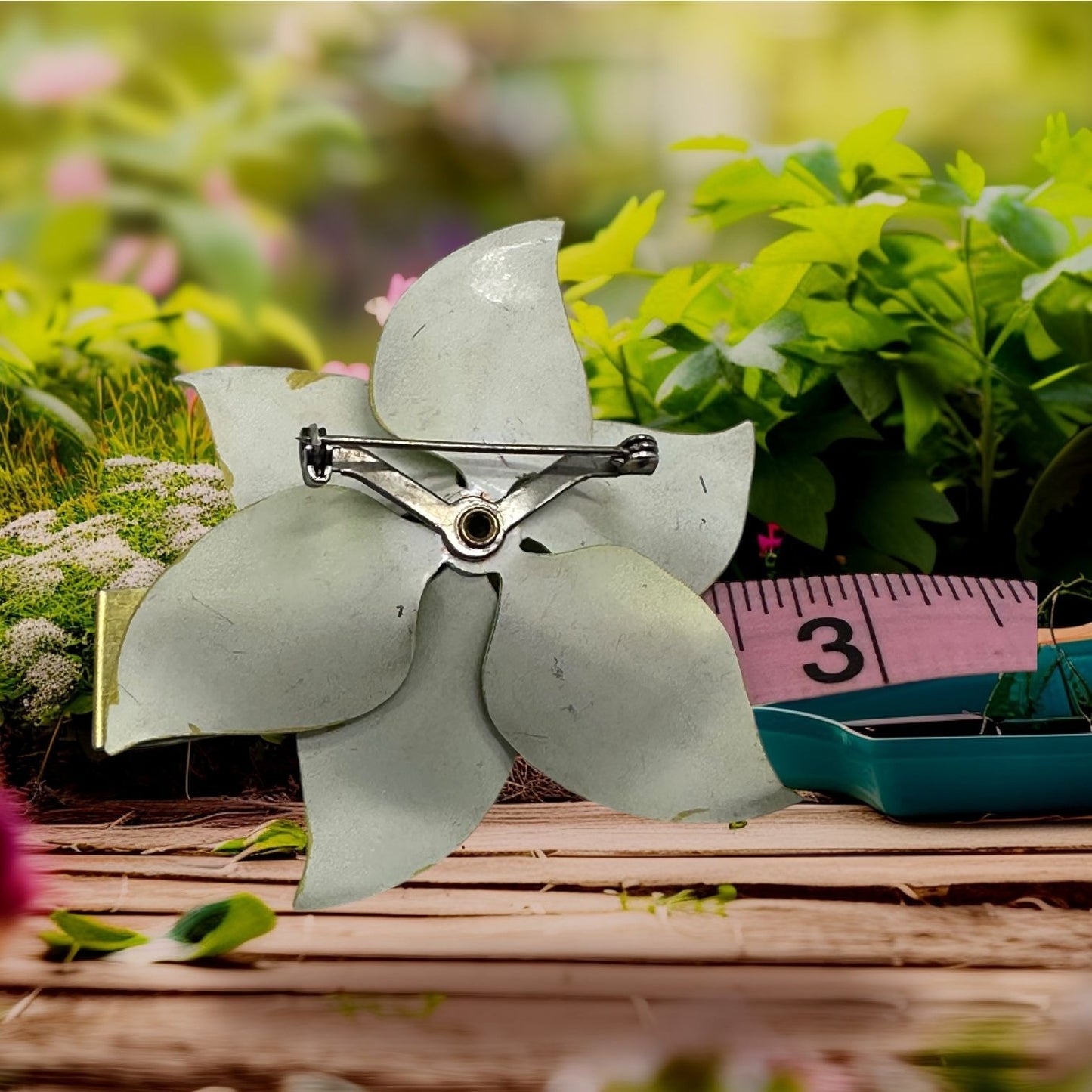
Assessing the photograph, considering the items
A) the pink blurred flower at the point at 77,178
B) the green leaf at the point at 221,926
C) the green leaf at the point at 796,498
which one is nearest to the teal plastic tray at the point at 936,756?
the green leaf at the point at 796,498

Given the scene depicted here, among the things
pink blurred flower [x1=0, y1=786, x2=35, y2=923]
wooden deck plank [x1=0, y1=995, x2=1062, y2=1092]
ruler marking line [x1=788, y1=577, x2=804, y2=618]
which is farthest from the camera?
ruler marking line [x1=788, y1=577, x2=804, y2=618]

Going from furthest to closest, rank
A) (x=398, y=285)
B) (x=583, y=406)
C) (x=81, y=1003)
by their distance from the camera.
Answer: (x=398, y=285) → (x=583, y=406) → (x=81, y=1003)

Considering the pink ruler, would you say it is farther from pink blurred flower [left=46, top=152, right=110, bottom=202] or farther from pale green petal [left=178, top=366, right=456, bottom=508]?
pink blurred flower [left=46, top=152, right=110, bottom=202]

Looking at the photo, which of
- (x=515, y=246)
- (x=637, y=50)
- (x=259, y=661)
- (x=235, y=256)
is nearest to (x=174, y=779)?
(x=259, y=661)

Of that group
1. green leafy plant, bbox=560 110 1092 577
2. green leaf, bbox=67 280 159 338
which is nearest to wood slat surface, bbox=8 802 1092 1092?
green leafy plant, bbox=560 110 1092 577

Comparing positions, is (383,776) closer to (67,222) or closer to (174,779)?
(174,779)

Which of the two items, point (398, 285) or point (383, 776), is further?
point (398, 285)
